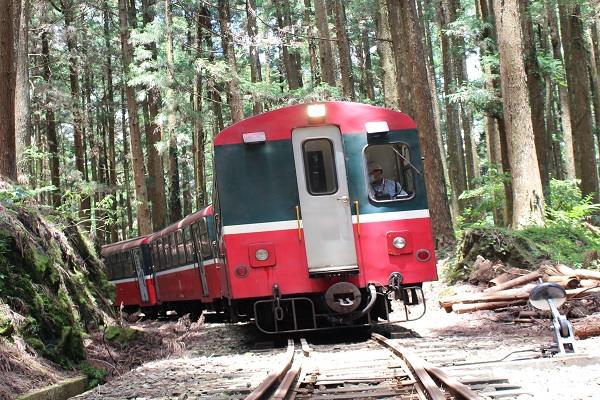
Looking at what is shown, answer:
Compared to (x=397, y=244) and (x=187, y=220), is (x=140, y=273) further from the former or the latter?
(x=397, y=244)

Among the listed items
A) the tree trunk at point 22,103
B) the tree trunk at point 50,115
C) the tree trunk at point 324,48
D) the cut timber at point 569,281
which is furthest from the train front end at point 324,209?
the tree trunk at point 50,115

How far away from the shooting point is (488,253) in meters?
13.9

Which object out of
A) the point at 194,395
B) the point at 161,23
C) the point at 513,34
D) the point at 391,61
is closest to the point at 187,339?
the point at 194,395

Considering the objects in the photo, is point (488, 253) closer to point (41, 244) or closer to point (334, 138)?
point (334, 138)

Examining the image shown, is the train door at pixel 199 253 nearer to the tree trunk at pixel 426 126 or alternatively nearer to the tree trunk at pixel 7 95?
the tree trunk at pixel 7 95

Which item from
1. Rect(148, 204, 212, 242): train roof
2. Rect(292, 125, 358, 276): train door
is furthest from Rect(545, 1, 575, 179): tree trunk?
Rect(292, 125, 358, 276): train door

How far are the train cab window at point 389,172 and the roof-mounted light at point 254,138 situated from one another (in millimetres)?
1386

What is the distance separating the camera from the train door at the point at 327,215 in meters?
10.0

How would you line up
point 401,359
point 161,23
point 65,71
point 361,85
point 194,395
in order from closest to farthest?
point 194,395
point 401,359
point 161,23
point 65,71
point 361,85

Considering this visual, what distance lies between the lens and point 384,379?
6664mm

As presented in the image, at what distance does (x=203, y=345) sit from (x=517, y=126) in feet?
27.1

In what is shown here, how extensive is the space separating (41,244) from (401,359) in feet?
14.5

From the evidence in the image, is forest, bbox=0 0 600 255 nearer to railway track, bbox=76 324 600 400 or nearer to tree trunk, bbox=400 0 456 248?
tree trunk, bbox=400 0 456 248

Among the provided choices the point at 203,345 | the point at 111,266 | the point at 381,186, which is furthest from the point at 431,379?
the point at 111,266
